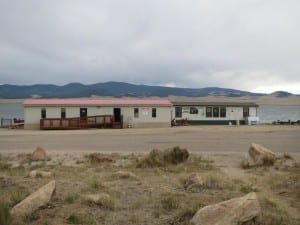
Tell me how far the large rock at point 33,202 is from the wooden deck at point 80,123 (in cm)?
3075

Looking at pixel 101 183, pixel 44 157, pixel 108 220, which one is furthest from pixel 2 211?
pixel 44 157

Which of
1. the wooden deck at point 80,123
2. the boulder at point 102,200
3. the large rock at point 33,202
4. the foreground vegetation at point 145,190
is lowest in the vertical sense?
the foreground vegetation at point 145,190

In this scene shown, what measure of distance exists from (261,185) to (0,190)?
250 inches

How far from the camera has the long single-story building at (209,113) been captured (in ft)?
145

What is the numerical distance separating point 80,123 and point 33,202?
31898mm

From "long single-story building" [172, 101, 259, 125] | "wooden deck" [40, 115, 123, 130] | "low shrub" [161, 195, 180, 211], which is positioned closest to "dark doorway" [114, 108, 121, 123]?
"wooden deck" [40, 115, 123, 130]

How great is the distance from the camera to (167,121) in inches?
1618

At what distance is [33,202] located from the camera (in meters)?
7.47

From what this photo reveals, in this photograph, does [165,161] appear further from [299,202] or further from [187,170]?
[299,202]

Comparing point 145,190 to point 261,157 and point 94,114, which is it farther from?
point 94,114

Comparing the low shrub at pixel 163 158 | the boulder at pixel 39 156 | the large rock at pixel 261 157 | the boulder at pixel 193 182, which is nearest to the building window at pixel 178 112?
the boulder at pixel 39 156

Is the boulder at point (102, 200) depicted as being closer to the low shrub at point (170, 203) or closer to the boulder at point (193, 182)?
the low shrub at point (170, 203)

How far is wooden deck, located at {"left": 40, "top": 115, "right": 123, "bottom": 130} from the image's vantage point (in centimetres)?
3816

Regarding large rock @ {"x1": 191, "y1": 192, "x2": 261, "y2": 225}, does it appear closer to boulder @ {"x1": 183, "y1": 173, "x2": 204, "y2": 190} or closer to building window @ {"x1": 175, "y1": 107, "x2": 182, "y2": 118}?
boulder @ {"x1": 183, "y1": 173, "x2": 204, "y2": 190}
